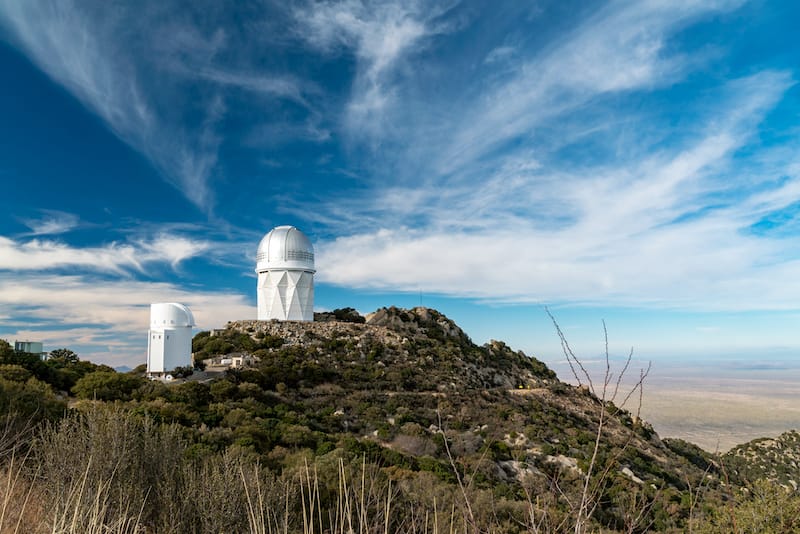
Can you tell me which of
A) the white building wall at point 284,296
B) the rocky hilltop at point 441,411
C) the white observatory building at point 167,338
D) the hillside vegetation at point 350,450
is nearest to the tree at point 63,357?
the hillside vegetation at point 350,450

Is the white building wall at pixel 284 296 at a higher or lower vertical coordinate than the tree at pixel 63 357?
higher

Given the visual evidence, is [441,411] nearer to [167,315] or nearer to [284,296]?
[167,315]

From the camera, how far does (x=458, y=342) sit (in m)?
49.4

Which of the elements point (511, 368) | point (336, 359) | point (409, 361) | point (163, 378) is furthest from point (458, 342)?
point (163, 378)

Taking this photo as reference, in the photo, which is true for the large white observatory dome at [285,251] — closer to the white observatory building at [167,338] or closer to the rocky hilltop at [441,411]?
the rocky hilltop at [441,411]

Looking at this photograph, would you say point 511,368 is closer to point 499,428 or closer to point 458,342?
point 458,342

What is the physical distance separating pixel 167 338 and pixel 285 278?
14.3m

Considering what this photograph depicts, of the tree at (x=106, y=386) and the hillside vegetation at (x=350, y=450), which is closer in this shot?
the hillside vegetation at (x=350, y=450)

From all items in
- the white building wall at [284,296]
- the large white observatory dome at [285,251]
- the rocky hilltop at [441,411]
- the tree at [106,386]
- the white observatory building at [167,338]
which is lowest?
the rocky hilltop at [441,411]

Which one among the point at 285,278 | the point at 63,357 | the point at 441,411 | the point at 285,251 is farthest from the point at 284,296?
the point at 441,411

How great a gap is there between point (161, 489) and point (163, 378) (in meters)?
23.4

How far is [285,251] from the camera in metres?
43.5

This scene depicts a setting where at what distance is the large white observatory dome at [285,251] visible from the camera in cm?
4344

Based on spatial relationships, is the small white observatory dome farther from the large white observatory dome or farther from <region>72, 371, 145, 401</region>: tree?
the large white observatory dome
